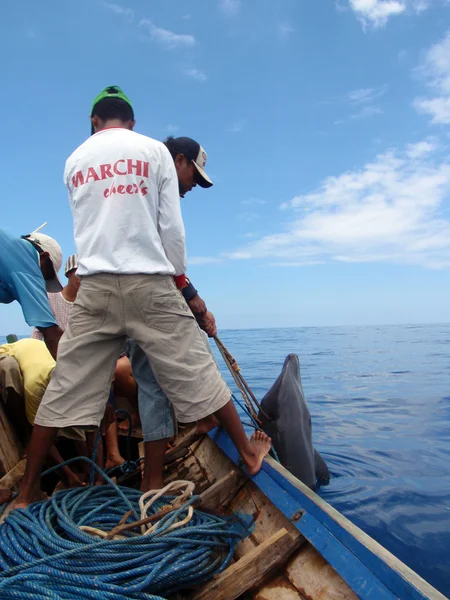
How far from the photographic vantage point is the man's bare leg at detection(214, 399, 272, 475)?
2404 mm

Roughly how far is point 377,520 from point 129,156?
11.2 ft

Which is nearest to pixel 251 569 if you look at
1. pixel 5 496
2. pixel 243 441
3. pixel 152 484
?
pixel 243 441

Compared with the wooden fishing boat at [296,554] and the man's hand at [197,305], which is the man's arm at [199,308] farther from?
the wooden fishing boat at [296,554]

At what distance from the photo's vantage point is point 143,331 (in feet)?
7.39

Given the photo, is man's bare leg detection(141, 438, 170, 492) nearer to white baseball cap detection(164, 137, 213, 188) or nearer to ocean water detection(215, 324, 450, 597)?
white baseball cap detection(164, 137, 213, 188)

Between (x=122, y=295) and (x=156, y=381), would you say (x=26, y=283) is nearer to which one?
(x=122, y=295)

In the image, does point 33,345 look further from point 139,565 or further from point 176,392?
point 139,565

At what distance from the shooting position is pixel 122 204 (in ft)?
7.09

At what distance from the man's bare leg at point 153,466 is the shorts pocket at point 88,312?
0.79m

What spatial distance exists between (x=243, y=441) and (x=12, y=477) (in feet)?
4.29

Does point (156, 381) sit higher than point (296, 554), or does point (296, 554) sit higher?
point (156, 381)

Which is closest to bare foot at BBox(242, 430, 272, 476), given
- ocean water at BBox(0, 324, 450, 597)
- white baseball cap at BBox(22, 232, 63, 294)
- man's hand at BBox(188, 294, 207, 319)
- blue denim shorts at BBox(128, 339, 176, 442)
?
blue denim shorts at BBox(128, 339, 176, 442)

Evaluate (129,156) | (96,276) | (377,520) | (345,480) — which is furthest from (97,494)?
(345,480)

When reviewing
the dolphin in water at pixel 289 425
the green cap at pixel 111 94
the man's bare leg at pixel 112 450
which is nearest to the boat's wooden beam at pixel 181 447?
the man's bare leg at pixel 112 450
